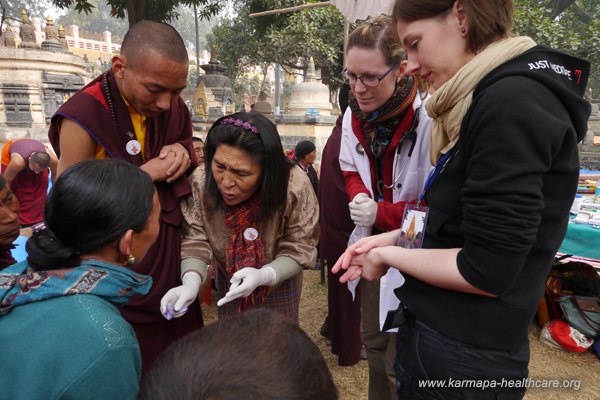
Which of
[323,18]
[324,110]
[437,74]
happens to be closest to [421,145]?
[437,74]

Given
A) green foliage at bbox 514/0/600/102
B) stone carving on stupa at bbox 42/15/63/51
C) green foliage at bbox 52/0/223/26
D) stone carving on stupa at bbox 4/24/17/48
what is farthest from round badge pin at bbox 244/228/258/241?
stone carving on stupa at bbox 4/24/17/48

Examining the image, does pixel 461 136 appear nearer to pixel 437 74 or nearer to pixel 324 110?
pixel 437 74

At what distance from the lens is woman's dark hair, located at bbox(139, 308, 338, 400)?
2.04 ft

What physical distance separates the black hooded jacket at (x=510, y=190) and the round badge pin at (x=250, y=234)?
892 mm

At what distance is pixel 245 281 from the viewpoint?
1.59m

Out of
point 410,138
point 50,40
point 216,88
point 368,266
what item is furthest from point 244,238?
point 216,88

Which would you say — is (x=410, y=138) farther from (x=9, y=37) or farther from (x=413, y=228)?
(x=9, y=37)

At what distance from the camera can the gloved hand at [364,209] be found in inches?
68.8

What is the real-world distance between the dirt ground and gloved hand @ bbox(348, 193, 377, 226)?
1.15m

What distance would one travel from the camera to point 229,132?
1.67 m

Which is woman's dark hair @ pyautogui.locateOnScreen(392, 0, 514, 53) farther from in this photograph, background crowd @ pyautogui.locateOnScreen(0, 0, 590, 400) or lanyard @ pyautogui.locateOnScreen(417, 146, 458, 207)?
lanyard @ pyautogui.locateOnScreen(417, 146, 458, 207)

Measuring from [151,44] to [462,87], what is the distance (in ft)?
4.11

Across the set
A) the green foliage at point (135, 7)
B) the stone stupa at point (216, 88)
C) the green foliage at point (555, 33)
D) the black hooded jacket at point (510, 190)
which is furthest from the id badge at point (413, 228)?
the stone stupa at point (216, 88)

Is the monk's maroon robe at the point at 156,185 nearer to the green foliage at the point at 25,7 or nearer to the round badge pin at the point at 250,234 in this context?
the round badge pin at the point at 250,234
